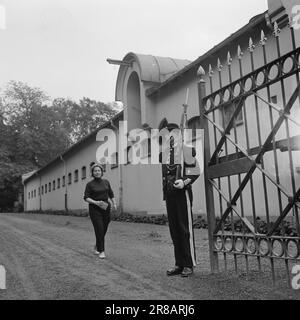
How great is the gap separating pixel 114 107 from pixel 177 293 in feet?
213

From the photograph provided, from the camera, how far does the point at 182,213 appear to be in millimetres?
5629

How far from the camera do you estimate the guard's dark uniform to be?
5.60 meters

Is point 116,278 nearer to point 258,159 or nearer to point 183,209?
point 183,209

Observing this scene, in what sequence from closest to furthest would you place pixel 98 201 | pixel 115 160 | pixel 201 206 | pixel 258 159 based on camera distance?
1. pixel 258 159
2. pixel 98 201
3. pixel 201 206
4. pixel 115 160

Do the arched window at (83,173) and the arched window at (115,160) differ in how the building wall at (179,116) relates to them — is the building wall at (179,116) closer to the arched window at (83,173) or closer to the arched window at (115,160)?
the arched window at (115,160)

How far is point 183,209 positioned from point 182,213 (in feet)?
0.18

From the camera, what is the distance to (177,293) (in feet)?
15.3

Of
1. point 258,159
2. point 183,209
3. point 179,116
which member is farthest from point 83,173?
point 258,159

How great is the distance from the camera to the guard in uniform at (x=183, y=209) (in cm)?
559

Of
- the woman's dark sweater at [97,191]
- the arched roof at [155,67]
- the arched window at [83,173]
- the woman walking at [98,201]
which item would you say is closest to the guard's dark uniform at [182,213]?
the woman walking at [98,201]

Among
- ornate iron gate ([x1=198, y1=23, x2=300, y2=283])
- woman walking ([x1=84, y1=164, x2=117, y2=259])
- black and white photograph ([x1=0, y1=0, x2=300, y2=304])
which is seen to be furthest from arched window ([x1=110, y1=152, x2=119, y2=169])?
ornate iron gate ([x1=198, y1=23, x2=300, y2=283])

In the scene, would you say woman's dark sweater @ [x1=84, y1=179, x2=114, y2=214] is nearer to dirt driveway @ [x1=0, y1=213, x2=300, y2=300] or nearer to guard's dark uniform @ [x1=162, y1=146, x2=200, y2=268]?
dirt driveway @ [x1=0, y1=213, x2=300, y2=300]

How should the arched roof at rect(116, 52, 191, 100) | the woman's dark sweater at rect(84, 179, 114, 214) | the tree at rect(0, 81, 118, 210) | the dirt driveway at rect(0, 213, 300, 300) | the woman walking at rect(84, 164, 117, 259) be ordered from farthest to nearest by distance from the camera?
the tree at rect(0, 81, 118, 210) → the arched roof at rect(116, 52, 191, 100) → the woman's dark sweater at rect(84, 179, 114, 214) → the woman walking at rect(84, 164, 117, 259) → the dirt driveway at rect(0, 213, 300, 300)
